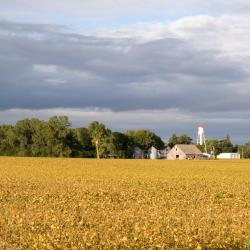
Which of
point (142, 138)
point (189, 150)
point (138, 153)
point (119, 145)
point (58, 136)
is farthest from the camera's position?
point (142, 138)

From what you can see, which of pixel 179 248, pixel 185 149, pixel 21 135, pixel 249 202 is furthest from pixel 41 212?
pixel 185 149

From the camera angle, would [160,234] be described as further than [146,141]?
No

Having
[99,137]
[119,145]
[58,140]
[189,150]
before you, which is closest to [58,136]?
[58,140]

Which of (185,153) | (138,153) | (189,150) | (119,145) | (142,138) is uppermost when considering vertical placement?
(142,138)

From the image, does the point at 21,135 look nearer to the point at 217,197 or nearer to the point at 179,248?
the point at 217,197

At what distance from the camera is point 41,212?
18.1 m

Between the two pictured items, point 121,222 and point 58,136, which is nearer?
point 121,222

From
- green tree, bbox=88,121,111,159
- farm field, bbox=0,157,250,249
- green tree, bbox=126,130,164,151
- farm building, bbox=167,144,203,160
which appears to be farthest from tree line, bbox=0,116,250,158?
farm field, bbox=0,157,250,249

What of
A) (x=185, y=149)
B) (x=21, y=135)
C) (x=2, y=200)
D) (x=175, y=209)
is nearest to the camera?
(x=175, y=209)

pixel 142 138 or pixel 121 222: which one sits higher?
pixel 142 138

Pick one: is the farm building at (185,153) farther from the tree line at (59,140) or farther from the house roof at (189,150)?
the tree line at (59,140)

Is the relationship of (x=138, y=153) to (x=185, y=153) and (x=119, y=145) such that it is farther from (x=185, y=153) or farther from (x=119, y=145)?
(x=119, y=145)

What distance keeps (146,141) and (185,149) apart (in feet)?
39.9

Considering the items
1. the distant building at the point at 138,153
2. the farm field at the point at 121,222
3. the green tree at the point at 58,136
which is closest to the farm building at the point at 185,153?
the distant building at the point at 138,153
